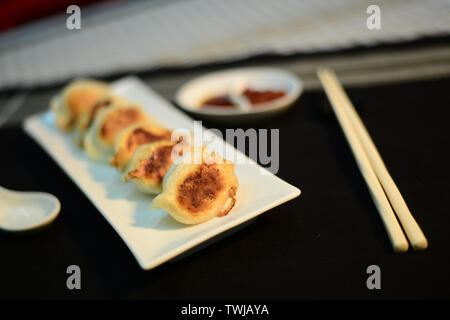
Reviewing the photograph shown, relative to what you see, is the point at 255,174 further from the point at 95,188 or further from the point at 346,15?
the point at 346,15

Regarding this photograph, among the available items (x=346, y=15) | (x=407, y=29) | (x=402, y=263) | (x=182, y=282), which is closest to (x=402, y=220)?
(x=402, y=263)

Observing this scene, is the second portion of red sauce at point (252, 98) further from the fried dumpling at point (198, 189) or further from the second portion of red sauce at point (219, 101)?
the fried dumpling at point (198, 189)

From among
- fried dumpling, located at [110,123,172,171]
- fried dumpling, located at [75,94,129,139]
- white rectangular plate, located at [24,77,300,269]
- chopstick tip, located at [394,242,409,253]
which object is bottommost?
chopstick tip, located at [394,242,409,253]

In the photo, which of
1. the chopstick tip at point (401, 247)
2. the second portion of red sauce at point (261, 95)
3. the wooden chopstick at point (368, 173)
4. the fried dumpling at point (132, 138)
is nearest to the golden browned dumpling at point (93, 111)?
the fried dumpling at point (132, 138)

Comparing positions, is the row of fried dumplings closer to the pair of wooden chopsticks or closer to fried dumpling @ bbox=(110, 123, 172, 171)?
fried dumpling @ bbox=(110, 123, 172, 171)

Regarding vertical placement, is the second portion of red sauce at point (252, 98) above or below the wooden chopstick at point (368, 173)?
above

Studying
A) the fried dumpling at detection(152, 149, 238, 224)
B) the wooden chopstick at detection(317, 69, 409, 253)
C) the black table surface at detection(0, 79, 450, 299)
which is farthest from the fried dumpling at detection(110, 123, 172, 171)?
the wooden chopstick at detection(317, 69, 409, 253)
